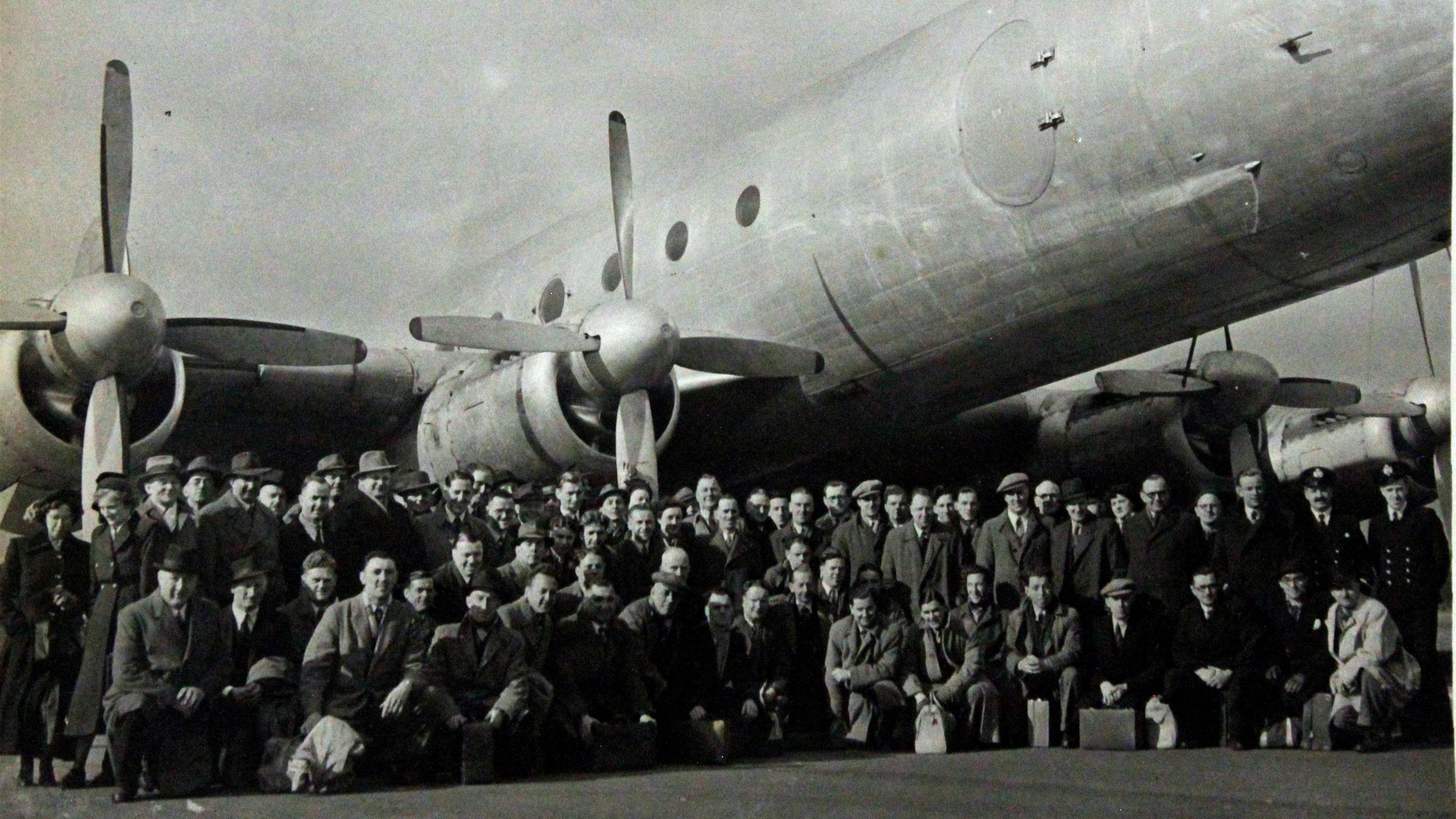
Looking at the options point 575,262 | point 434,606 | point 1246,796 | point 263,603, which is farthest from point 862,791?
point 575,262

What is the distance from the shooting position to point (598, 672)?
6.92 m

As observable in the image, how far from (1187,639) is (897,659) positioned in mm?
1651

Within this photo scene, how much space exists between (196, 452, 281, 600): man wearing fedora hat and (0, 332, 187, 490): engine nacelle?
3060 mm

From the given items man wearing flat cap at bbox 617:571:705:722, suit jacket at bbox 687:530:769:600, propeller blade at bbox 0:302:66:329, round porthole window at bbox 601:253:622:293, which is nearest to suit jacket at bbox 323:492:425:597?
man wearing flat cap at bbox 617:571:705:722

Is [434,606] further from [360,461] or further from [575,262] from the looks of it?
[575,262]

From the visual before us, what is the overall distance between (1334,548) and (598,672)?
14.5 ft

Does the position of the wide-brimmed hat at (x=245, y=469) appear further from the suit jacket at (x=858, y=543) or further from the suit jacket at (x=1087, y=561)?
the suit jacket at (x=1087, y=561)

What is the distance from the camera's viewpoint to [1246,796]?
563 centimetres

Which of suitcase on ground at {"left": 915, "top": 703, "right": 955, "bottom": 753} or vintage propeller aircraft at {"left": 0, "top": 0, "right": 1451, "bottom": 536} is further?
vintage propeller aircraft at {"left": 0, "top": 0, "right": 1451, "bottom": 536}

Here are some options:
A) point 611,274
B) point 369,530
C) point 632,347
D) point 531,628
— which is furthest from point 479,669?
point 611,274

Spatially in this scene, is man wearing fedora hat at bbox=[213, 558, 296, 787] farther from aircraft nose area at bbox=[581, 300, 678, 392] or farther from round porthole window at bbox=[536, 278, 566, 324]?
round porthole window at bbox=[536, 278, 566, 324]

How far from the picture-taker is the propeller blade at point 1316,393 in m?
12.2

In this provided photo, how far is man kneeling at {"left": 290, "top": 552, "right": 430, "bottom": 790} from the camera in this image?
233 inches

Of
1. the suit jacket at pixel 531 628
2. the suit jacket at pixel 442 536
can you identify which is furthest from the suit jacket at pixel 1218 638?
the suit jacket at pixel 442 536
